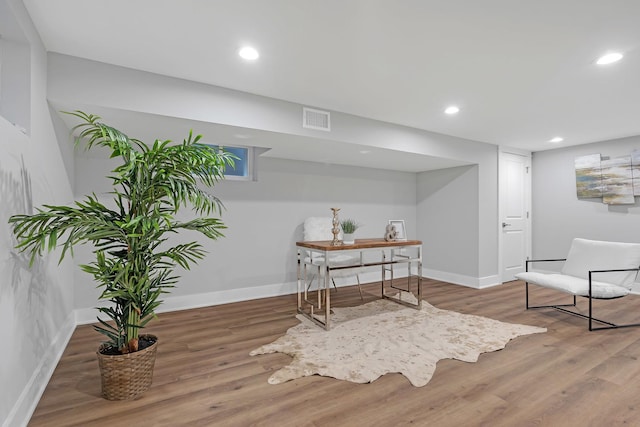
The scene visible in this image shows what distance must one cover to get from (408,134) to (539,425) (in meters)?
3.23

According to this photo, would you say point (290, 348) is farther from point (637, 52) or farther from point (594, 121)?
point (594, 121)

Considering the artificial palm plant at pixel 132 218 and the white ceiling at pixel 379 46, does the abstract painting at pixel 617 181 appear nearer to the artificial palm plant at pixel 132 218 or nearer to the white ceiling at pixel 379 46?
the white ceiling at pixel 379 46

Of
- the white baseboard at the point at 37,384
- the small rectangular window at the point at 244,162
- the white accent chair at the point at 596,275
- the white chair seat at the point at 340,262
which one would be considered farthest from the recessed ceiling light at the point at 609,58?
the white baseboard at the point at 37,384

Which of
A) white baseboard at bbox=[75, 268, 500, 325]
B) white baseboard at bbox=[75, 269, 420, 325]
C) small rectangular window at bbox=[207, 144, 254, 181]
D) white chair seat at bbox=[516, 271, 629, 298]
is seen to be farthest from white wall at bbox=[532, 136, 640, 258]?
small rectangular window at bbox=[207, 144, 254, 181]

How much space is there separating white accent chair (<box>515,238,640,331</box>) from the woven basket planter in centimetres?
377

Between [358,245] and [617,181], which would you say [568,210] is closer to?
[617,181]

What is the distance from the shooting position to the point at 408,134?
4125 millimetres

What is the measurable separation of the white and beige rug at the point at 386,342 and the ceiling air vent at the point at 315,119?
6.70 ft

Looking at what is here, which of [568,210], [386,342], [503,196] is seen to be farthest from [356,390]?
[568,210]

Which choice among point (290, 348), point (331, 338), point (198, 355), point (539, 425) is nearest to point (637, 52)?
point (539, 425)

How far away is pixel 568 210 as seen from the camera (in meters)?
5.22

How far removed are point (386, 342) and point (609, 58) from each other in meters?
2.77

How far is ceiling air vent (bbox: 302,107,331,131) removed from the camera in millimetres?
3330

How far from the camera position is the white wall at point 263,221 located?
3461mm
